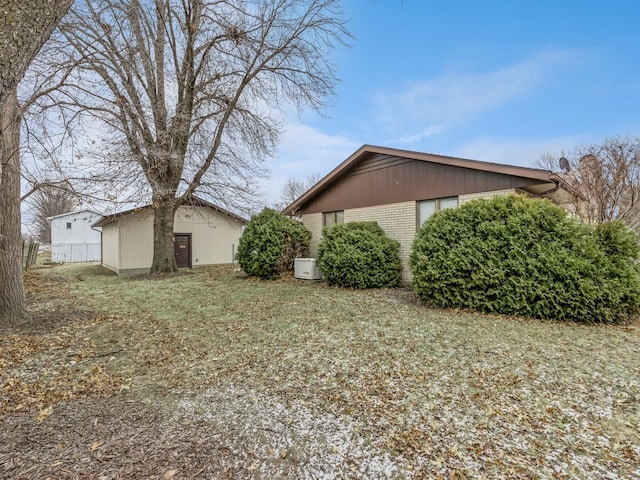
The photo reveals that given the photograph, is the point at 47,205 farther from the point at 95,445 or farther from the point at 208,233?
the point at 95,445

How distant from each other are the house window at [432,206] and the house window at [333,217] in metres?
3.21

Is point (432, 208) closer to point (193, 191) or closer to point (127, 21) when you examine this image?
point (193, 191)

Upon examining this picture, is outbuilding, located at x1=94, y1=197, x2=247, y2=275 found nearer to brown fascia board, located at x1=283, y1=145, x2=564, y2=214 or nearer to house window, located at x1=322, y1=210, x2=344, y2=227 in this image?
house window, located at x1=322, y1=210, x2=344, y2=227

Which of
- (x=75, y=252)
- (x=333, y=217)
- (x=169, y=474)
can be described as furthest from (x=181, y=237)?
(x=169, y=474)

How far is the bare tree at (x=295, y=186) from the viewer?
42219 mm

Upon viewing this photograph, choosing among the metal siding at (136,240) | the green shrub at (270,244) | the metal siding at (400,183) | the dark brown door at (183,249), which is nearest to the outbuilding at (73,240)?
the metal siding at (136,240)

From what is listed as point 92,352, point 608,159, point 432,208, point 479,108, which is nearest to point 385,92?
point 479,108

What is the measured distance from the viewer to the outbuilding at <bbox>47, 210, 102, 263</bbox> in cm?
2470

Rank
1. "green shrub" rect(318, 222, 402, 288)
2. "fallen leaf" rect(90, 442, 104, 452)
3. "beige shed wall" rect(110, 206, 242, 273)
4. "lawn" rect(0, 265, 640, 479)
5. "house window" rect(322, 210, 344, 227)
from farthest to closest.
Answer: "beige shed wall" rect(110, 206, 242, 273)
"house window" rect(322, 210, 344, 227)
"green shrub" rect(318, 222, 402, 288)
"fallen leaf" rect(90, 442, 104, 452)
"lawn" rect(0, 265, 640, 479)

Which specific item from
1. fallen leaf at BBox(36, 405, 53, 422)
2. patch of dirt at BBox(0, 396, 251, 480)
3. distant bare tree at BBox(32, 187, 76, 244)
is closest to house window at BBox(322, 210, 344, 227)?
distant bare tree at BBox(32, 187, 76, 244)

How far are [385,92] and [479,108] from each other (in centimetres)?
413

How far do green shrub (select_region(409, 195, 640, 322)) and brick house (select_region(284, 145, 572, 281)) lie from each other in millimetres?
1435

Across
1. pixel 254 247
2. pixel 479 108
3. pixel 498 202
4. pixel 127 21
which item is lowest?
pixel 254 247

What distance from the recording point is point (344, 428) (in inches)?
98.3
